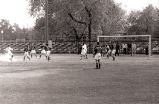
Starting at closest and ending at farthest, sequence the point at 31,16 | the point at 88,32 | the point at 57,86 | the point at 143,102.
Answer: the point at 143,102 → the point at 57,86 → the point at 88,32 → the point at 31,16

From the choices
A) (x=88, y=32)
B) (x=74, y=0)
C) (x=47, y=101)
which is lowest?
(x=47, y=101)

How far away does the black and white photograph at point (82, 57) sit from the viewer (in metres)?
13.3

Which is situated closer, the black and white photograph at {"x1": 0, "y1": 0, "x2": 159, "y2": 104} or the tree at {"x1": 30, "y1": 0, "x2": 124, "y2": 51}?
the black and white photograph at {"x1": 0, "y1": 0, "x2": 159, "y2": 104}

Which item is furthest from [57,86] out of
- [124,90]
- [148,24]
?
[148,24]

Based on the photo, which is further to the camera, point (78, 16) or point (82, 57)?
point (78, 16)

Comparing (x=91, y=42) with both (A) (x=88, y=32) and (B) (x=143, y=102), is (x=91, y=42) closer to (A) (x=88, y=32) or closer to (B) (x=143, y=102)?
(A) (x=88, y=32)

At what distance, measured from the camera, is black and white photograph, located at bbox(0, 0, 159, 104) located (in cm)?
1328

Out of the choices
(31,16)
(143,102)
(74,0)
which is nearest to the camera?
(143,102)

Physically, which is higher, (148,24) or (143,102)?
(148,24)

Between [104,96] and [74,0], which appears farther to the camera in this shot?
[74,0]

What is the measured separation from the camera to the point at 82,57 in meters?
46.4

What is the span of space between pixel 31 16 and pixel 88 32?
1202cm

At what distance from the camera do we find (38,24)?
2776 inches

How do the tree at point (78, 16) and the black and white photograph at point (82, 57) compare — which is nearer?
the black and white photograph at point (82, 57)
